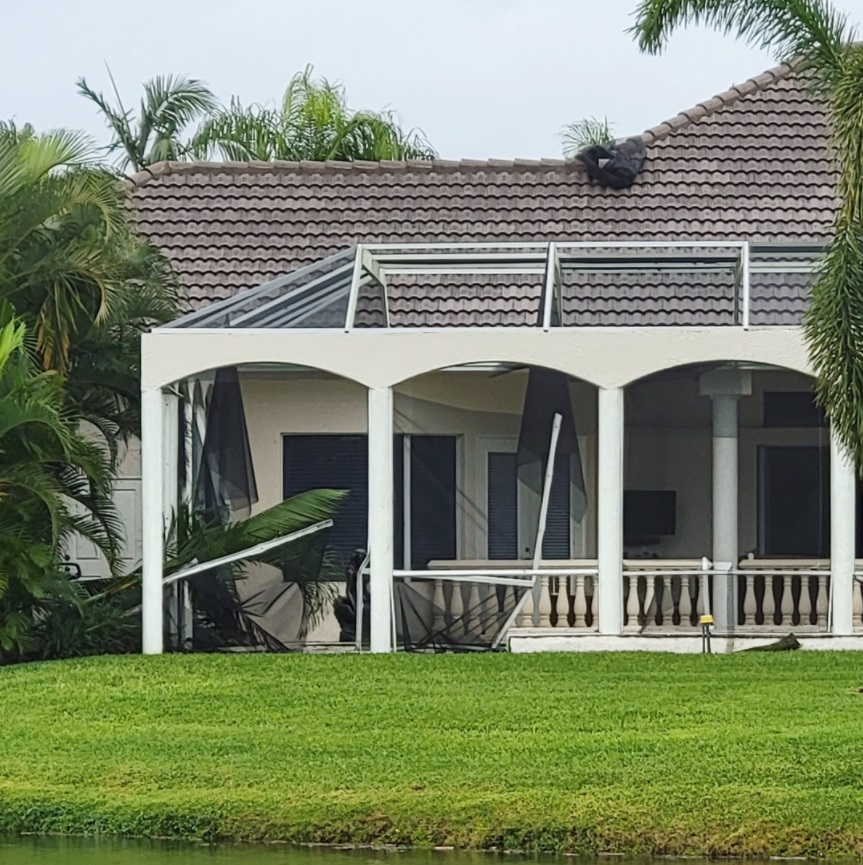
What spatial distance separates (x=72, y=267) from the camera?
16.2m

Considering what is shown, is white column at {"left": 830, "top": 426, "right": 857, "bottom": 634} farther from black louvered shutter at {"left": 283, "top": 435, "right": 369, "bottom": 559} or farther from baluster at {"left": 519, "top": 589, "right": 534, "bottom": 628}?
black louvered shutter at {"left": 283, "top": 435, "right": 369, "bottom": 559}

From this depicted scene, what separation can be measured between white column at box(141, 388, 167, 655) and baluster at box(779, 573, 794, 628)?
549 cm

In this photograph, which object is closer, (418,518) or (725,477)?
(725,477)

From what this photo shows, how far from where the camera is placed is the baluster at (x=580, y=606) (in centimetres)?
1653

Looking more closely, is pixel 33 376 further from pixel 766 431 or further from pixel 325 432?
pixel 766 431

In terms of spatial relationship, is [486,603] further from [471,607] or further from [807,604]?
[807,604]

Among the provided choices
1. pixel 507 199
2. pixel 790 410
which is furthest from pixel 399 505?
pixel 507 199

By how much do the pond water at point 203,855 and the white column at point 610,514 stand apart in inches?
278

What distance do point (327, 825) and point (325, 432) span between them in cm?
1000

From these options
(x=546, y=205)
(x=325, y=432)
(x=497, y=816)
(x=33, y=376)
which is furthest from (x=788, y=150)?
(x=497, y=816)

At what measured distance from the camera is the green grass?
367 inches

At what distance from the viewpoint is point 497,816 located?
369 inches

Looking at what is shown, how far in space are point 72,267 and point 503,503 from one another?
16.9 ft

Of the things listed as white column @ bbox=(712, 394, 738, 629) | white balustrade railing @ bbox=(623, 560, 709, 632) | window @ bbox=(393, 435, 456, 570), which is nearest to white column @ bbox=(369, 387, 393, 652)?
window @ bbox=(393, 435, 456, 570)
